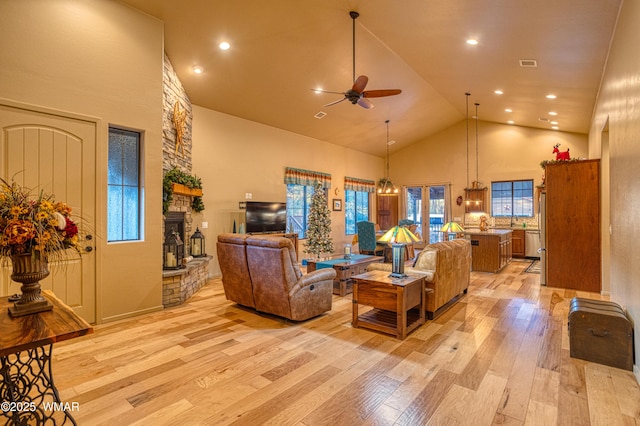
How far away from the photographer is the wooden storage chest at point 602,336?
9.24ft

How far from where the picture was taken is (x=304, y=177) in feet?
28.7

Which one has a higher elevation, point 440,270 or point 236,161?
point 236,161

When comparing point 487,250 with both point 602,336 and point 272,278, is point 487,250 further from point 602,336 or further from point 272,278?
point 272,278

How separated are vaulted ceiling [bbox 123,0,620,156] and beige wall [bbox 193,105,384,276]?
315 millimetres

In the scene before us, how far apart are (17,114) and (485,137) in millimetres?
10964

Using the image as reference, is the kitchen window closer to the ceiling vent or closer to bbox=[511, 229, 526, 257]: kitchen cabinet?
bbox=[511, 229, 526, 257]: kitchen cabinet

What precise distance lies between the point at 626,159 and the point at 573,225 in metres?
2.91

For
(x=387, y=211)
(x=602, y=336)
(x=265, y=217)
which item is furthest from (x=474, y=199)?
(x=602, y=336)

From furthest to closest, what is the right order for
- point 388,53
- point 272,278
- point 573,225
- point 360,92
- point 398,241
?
point 388,53 → point 573,225 → point 360,92 → point 272,278 → point 398,241

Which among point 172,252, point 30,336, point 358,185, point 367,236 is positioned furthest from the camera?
point 358,185

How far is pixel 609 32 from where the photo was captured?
3.79 m

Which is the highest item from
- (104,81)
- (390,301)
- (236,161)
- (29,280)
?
(104,81)

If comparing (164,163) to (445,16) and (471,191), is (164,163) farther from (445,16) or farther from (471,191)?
(471,191)

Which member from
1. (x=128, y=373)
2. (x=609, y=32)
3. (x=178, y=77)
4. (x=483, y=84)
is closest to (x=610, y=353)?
(x=609, y=32)
